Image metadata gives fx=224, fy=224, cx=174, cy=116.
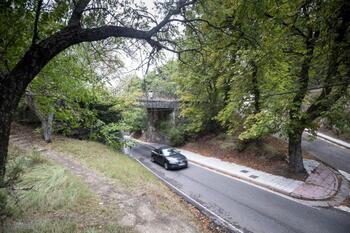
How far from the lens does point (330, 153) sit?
47.2ft

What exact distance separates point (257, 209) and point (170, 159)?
23.4 ft

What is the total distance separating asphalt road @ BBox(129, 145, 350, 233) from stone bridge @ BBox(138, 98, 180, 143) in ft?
40.1

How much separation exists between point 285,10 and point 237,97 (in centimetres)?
672

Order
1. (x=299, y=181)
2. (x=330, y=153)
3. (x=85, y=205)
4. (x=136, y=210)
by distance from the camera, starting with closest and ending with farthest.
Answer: (x=85, y=205)
(x=136, y=210)
(x=299, y=181)
(x=330, y=153)

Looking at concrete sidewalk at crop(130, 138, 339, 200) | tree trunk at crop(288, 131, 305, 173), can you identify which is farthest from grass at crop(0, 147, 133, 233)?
tree trunk at crop(288, 131, 305, 173)

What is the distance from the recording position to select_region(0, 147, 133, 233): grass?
4113 millimetres

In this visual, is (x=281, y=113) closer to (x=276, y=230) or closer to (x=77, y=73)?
(x=276, y=230)

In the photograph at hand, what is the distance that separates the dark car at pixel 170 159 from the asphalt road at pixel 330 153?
7.57 metres

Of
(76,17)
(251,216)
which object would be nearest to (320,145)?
(251,216)

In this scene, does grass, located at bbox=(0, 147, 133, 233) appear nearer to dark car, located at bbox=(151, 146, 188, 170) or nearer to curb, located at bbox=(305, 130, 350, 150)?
dark car, located at bbox=(151, 146, 188, 170)

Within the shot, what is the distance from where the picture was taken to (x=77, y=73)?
4.80 metres

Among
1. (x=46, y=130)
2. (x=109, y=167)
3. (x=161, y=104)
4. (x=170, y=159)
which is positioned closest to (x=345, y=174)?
(x=170, y=159)

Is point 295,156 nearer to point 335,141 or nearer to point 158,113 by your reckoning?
point 335,141

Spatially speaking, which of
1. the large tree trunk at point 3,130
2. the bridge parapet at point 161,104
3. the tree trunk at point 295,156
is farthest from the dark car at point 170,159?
the large tree trunk at point 3,130
